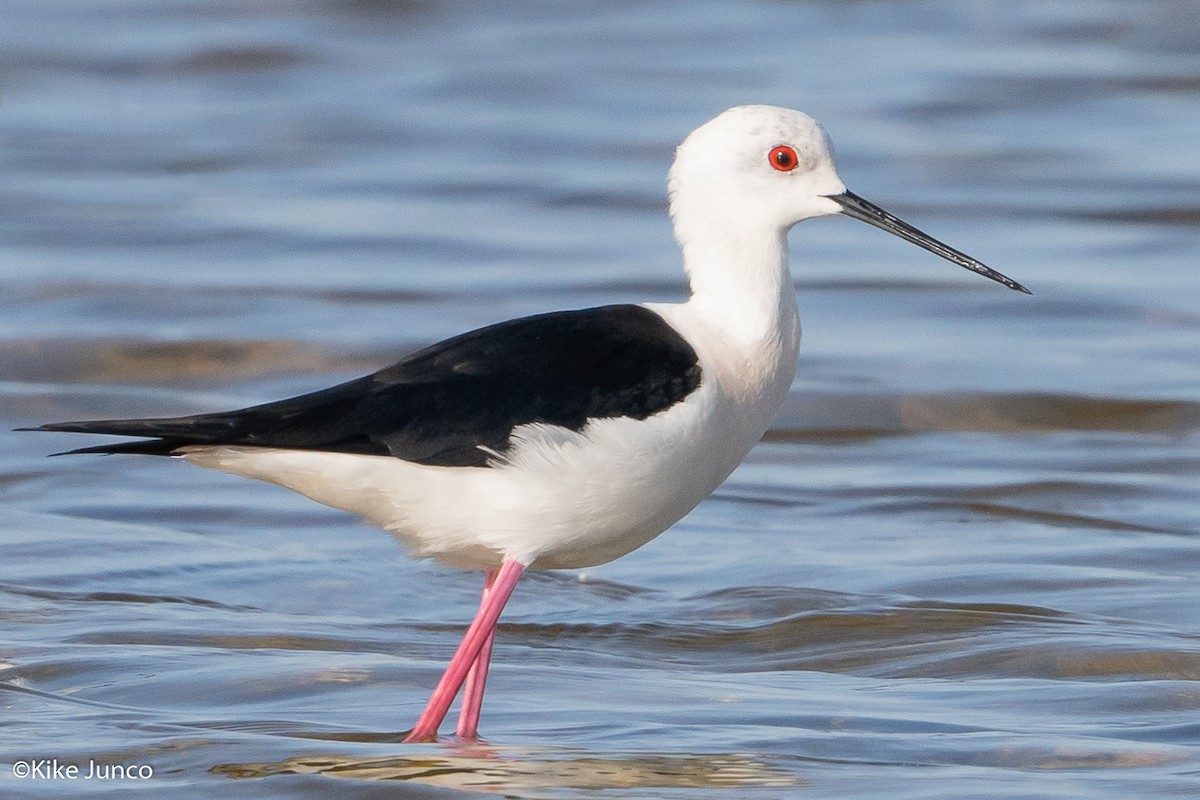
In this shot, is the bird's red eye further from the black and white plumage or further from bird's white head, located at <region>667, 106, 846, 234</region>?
the black and white plumage

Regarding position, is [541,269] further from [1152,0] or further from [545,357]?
[1152,0]

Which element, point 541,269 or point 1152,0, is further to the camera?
point 1152,0

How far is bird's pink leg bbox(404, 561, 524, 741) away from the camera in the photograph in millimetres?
5711

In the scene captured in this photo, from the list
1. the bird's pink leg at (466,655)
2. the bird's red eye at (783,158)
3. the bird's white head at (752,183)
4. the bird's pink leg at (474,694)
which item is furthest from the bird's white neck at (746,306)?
the bird's pink leg at (474,694)

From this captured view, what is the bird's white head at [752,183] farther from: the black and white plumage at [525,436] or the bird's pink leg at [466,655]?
the bird's pink leg at [466,655]

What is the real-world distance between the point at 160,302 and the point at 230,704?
6.32m

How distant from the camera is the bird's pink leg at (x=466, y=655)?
571cm

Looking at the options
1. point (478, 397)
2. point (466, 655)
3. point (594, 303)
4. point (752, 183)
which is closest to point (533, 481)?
point (478, 397)

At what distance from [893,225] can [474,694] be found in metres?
1.90

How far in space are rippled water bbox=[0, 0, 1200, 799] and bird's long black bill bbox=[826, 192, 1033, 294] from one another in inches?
48.2

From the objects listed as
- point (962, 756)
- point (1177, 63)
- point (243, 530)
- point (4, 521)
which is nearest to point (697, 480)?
point (962, 756)

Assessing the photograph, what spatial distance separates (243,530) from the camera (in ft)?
27.4

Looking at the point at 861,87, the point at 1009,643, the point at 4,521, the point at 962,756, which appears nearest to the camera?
the point at 962,756

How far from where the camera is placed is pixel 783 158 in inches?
241
